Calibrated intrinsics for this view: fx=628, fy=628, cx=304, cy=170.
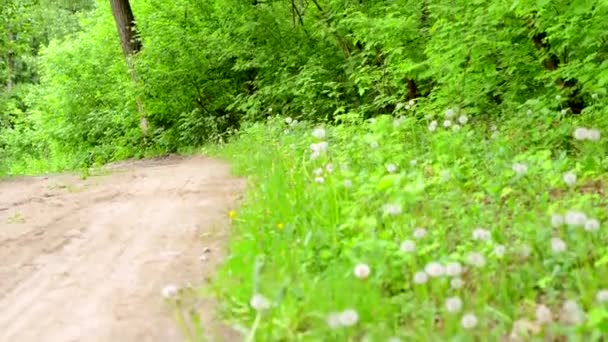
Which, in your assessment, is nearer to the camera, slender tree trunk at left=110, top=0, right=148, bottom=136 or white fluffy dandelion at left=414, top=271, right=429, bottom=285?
white fluffy dandelion at left=414, top=271, right=429, bottom=285

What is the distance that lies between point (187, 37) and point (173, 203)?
10.3 meters

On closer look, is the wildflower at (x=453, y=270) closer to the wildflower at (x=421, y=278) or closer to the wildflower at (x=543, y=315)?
the wildflower at (x=421, y=278)

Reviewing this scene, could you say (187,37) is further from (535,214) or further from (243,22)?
(535,214)

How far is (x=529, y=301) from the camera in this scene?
3.22 meters

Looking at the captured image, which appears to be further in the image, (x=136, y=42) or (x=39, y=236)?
(x=136, y=42)

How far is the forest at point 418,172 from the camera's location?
3.19 meters

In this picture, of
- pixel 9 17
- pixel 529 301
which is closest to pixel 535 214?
pixel 529 301

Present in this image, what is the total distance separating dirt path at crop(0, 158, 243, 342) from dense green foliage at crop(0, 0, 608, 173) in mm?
2577

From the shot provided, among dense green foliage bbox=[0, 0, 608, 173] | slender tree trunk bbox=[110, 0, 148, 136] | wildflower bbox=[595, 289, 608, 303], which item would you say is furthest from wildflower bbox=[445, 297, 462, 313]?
slender tree trunk bbox=[110, 0, 148, 136]

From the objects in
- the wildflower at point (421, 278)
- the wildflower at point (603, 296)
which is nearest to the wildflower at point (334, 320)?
the wildflower at point (421, 278)

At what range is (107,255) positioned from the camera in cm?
532

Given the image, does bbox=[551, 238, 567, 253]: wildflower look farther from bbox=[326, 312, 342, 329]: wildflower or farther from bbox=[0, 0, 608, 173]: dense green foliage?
bbox=[0, 0, 608, 173]: dense green foliage

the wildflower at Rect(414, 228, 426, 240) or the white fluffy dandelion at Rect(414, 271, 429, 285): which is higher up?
the white fluffy dandelion at Rect(414, 271, 429, 285)

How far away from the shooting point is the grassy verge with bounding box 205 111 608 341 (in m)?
3.07
